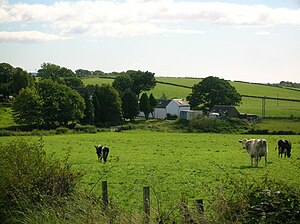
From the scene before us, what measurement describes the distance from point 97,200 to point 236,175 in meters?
14.0

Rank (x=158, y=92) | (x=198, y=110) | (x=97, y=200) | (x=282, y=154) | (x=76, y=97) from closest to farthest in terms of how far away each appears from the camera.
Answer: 1. (x=97, y=200)
2. (x=282, y=154)
3. (x=76, y=97)
4. (x=198, y=110)
5. (x=158, y=92)

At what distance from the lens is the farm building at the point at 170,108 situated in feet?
346

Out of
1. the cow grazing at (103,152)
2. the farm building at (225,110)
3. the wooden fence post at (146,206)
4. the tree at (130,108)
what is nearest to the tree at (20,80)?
the tree at (130,108)

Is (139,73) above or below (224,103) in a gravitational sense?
above

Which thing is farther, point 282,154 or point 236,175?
point 282,154

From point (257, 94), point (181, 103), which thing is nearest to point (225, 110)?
point (181, 103)

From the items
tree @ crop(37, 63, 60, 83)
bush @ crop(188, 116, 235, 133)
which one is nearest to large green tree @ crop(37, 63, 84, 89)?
tree @ crop(37, 63, 60, 83)

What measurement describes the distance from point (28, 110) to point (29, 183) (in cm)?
6587

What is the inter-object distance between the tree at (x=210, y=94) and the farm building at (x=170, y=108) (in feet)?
17.1

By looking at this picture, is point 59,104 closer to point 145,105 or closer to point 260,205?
point 145,105

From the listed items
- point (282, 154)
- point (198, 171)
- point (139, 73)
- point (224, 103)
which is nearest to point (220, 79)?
point (224, 103)

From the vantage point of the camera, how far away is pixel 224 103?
99438 millimetres

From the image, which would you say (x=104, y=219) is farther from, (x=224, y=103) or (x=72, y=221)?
(x=224, y=103)

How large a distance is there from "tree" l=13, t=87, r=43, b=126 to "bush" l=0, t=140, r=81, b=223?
2538 inches
